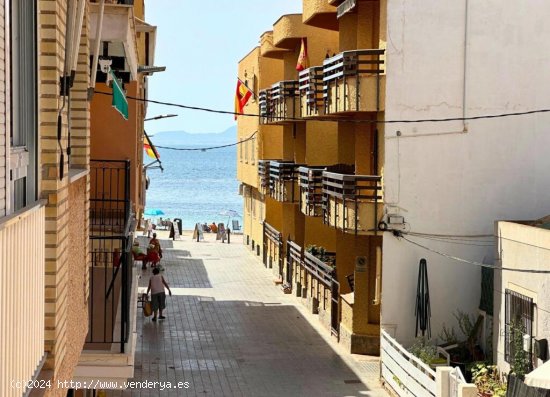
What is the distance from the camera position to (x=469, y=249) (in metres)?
21.6

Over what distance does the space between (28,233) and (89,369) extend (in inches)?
227

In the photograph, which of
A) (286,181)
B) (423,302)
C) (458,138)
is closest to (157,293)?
(286,181)

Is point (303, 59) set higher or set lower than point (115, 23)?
higher

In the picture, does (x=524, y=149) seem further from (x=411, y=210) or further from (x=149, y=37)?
(x=149, y=37)

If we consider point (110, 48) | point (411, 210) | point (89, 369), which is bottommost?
point (89, 369)

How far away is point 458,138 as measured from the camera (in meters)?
21.5

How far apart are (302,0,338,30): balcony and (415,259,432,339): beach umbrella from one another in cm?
746

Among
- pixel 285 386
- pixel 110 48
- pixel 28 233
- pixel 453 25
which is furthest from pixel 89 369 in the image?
pixel 453 25

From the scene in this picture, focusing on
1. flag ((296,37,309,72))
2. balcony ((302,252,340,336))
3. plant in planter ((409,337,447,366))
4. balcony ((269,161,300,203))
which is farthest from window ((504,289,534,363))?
flag ((296,37,309,72))

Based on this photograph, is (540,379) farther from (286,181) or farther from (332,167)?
(286,181)

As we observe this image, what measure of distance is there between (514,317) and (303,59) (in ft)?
49.9

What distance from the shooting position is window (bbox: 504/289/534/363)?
17609 millimetres

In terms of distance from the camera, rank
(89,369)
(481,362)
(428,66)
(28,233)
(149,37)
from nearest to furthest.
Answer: (28,233), (89,369), (481,362), (428,66), (149,37)

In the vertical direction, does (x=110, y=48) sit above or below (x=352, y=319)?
above
